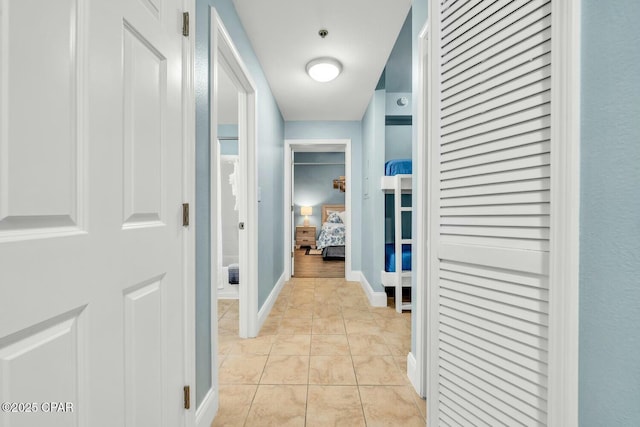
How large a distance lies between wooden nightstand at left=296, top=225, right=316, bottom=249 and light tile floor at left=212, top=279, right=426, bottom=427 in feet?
14.0

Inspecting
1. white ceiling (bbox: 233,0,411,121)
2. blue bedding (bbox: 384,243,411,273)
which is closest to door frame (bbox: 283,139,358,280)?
white ceiling (bbox: 233,0,411,121)

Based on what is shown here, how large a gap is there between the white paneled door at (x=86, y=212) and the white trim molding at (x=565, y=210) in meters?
1.12

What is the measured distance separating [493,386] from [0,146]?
1326mm

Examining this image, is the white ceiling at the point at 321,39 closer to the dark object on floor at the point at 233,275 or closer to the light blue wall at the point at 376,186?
the light blue wall at the point at 376,186

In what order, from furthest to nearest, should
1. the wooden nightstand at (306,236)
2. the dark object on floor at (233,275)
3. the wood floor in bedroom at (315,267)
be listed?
the wooden nightstand at (306,236)
the wood floor in bedroom at (315,267)
the dark object on floor at (233,275)

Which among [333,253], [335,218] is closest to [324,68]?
[333,253]

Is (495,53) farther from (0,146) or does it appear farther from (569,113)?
(0,146)

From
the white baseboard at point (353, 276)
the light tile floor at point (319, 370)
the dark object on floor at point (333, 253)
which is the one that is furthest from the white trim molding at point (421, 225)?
the dark object on floor at point (333, 253)

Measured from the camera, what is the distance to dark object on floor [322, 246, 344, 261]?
6.28 metres

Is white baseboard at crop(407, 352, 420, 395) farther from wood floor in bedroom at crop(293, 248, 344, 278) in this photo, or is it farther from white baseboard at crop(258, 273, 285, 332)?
wood floor in bedroom at crop(293, 248, 344, 278)

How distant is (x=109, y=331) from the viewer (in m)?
0.78

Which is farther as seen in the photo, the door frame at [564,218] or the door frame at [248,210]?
the door frame at [248,210]

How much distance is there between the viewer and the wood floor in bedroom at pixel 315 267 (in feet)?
16.3

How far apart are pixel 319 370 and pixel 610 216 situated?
180 centimetres
